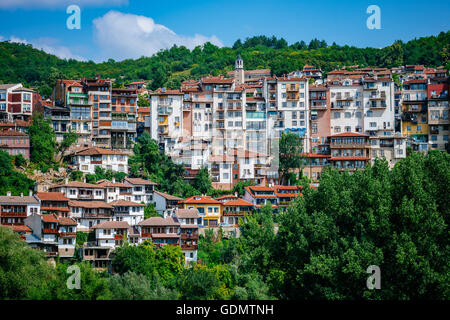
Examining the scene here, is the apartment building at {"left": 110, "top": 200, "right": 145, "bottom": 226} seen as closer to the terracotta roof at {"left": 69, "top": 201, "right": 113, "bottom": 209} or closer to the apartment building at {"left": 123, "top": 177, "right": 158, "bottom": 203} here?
the terracotta roof at {"left": 69, "top": 201, "right": 113, "bottom": 209}

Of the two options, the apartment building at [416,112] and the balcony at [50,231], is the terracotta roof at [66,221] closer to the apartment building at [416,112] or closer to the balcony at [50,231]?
the balcony at [50,231]

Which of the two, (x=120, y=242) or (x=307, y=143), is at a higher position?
(x=307, y=143)

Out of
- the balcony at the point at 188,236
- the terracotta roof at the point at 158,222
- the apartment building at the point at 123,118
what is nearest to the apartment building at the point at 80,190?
the terracotta roof at the point at 158,222

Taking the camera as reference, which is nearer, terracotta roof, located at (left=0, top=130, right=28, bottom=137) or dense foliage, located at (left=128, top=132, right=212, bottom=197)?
terracotta roof, located at (left=0, top=130, right=28, bottom=137)

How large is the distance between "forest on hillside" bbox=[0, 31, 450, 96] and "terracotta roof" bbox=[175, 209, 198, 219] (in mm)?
43712

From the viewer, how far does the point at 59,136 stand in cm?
7156

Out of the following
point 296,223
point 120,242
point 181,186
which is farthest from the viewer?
point 181,186

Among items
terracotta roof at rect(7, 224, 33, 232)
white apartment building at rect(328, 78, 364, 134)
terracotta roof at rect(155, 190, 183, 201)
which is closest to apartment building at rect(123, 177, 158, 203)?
terracotta roof at rect(155, 190, 183, 201)

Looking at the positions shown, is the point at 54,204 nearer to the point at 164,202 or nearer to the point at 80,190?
the point at 80,190

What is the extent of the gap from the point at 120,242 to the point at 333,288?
25.0 meters

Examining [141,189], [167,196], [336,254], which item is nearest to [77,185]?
[141,189]

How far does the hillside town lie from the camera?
5709cm

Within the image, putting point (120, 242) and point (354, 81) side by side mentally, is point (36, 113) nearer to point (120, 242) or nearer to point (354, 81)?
point (120, 242)
